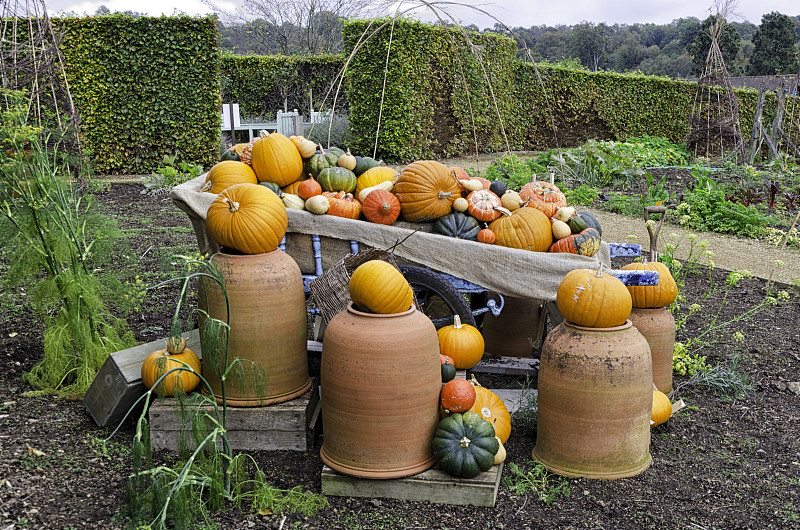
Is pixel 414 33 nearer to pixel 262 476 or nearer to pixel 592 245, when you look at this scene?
pixel 592 245

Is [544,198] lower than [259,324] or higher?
higher

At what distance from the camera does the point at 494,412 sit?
3.25 meters

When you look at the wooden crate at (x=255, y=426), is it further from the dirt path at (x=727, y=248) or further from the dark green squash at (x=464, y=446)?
the dirt path at (x=727, y=248)

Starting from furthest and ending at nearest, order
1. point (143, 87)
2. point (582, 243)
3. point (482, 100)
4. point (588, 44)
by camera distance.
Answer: point (588, 44) < point (482, 100) < point (143, 87) < point (582, 243)

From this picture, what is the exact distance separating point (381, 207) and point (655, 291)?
1.56 metres

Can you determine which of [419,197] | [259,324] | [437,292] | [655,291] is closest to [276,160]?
[419,197]

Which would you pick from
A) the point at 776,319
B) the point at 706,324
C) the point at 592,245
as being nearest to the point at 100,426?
the point at 592,245

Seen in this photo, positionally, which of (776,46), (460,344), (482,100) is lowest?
(460,344)

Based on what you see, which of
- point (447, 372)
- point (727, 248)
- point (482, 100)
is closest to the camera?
point (447, 372)

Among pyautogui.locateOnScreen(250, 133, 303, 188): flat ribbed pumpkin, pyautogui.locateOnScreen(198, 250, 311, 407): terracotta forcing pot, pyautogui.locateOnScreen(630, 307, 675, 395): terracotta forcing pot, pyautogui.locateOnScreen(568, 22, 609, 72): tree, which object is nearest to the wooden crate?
pyautogui.locateOnScreen(198, 250, 311, 407): terracotta forcing pot

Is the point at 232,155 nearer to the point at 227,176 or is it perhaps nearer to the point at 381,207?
the point at 227,176

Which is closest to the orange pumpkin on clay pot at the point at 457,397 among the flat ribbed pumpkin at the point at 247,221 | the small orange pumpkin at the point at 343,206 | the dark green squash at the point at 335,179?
the flat ribbed pumpkin at the point at 247,221

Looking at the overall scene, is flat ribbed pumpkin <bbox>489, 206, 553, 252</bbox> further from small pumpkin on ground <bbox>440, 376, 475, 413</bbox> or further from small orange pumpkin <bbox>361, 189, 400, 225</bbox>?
small pumpkin on ground <bbox>440, 376, 475, 413</bbox>

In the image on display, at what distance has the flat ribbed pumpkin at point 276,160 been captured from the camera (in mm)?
4195
